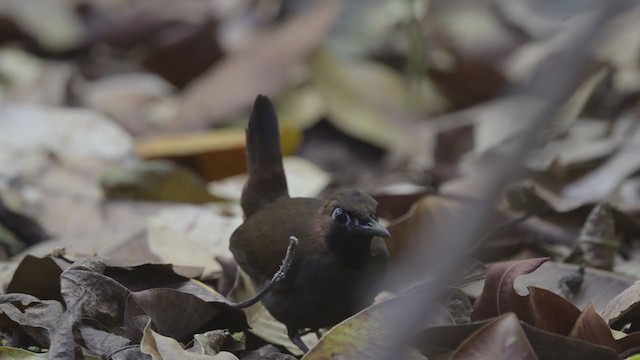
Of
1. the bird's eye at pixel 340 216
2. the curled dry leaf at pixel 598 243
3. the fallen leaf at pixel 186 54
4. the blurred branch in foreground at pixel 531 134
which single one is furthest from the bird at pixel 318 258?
the fallen leaf at pixel 186 54

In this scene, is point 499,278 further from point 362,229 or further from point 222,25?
point 222,25

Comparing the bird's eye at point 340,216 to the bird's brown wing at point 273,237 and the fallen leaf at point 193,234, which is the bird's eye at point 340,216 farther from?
the fallen leaf at point 193,234

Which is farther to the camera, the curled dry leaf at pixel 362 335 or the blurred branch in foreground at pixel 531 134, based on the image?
the curled dry leaf at pixel 362 335

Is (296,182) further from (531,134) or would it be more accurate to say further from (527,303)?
(531,134)

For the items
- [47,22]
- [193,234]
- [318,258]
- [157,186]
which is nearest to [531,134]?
[318,258]

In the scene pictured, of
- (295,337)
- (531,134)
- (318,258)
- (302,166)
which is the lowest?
(302,166)

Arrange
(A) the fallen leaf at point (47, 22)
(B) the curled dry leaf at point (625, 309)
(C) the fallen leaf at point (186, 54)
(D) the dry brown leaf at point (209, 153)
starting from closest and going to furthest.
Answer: (B) the curled dry leaf at point (625, 309)
(D) the dry brown leaf at point (209, 153)
(C) the fallen leaf at point (186, 54)
(A) the fallen leaf at point (47, 22)
